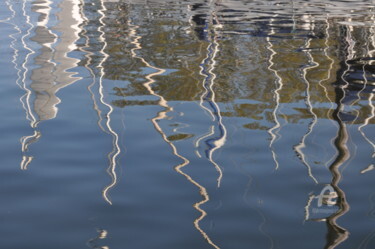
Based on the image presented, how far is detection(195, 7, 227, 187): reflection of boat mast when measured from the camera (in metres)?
6.95

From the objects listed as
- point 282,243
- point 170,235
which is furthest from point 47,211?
point 282,243

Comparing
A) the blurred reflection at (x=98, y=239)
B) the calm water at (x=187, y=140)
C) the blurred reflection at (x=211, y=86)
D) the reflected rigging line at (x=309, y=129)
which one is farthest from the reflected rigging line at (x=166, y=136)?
the reflected rigging line at (x=309, y=129)

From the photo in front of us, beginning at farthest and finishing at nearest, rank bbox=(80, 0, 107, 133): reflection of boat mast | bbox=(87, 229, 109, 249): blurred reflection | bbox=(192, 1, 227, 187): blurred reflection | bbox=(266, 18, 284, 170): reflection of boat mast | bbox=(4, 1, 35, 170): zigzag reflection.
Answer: bbox=(80, 0, 107, 133): reflection of boat mast < bbox=(192, 1, 227, 187): blurred reflection < bbox=(266, 18, 284, 170): reflection of boat mast < bbox=(4, 1, 35, 170): zigzag reflection < bbox=(87, 229, 109, 249): blurred reflection

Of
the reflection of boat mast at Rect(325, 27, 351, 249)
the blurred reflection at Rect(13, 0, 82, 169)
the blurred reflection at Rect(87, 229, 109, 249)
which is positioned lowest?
the blurred reflection at Rect(13, 0, 82, 169)

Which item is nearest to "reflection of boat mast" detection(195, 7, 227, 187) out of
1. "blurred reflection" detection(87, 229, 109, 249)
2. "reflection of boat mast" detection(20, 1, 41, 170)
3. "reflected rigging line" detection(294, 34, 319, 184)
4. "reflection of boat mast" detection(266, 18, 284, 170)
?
"reflection of boat mast" detection(266, 18, 284, 170)

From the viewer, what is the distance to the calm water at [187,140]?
5082 millimetres

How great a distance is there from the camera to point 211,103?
28.6 feet

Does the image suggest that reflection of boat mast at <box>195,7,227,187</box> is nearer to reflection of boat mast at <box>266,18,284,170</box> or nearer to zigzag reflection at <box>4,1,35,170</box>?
reflection of boat mast at <box>266,18,284,170</box>

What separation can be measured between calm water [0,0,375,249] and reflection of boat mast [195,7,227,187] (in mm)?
27

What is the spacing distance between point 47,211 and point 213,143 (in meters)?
2.19

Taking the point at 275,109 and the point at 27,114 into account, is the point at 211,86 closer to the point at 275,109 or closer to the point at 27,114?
the point at 275,109

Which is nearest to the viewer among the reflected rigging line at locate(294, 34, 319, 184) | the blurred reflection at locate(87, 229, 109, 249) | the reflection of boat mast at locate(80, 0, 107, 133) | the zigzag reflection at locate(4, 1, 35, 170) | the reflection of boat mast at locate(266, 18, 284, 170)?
the blurred reflection at locate(87, 229, 109, 249)

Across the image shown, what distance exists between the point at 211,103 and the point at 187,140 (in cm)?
157

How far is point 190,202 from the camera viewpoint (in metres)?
5.57
